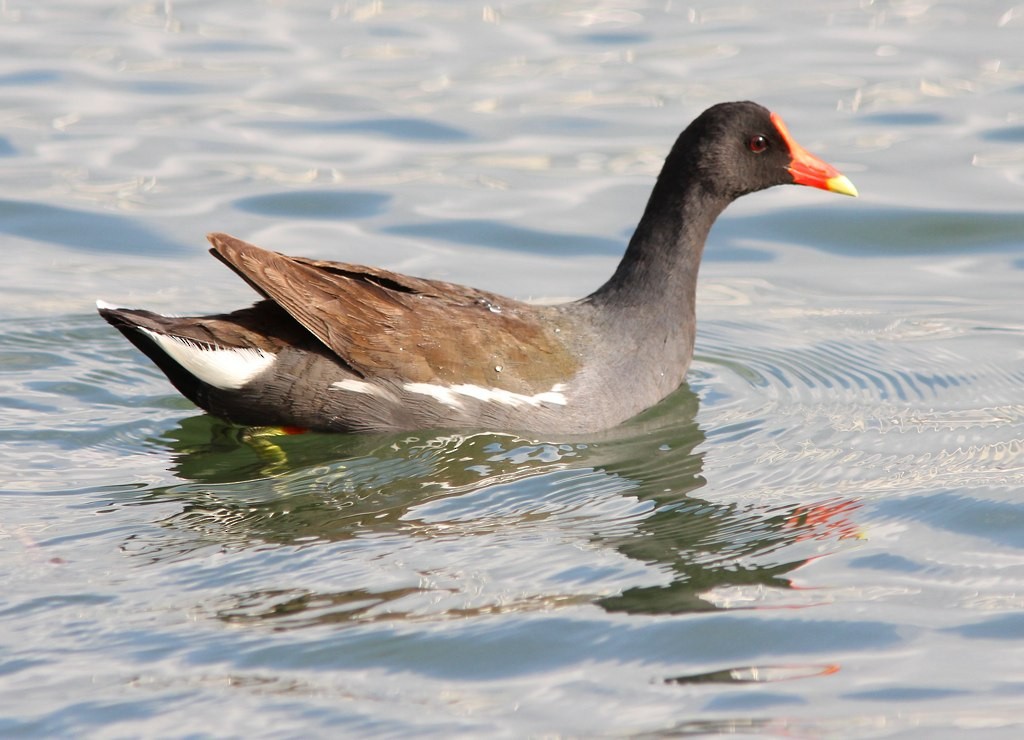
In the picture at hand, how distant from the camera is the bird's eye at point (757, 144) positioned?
673 cm

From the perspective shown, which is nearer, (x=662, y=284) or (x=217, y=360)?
(x=217, y=360)

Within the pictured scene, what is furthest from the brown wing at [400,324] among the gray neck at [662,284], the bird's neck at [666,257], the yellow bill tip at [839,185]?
the yellow bill tip at [839,185]

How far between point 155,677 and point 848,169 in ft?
21.6

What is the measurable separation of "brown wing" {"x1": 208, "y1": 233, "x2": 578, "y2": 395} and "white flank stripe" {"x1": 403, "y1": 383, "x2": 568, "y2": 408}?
0.02 m

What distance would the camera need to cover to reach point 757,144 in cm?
A: 675

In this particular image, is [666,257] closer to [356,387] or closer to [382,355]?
[382,355]

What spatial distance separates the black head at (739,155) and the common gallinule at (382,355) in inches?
33.8

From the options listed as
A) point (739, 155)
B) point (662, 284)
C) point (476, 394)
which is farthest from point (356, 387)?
point (739, 155)

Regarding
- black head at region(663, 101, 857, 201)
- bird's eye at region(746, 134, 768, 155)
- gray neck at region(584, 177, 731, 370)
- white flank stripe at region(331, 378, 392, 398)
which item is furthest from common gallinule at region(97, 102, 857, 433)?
bird's eye at region(746, 134, 768, 155)

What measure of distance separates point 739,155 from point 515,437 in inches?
67.5

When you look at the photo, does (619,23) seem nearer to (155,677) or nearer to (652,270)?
(652,270)

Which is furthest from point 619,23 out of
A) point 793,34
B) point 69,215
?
point 69,215

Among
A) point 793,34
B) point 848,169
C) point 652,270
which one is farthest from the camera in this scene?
point 793,34

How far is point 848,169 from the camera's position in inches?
374
